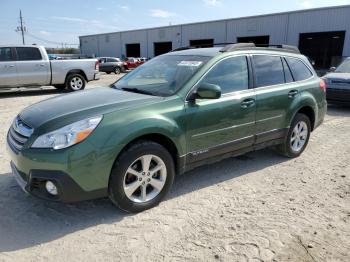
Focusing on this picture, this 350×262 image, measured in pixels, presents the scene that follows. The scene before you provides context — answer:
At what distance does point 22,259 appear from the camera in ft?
9.14

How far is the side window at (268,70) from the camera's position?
4.64 meters

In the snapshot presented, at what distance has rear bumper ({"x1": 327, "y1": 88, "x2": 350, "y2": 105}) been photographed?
32.6 feet

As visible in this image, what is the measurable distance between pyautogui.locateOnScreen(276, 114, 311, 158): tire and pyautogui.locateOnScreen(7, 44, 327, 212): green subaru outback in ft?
0.09

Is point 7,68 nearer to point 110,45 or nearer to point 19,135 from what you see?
point 19,135

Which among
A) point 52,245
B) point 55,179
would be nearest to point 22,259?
point 52,245

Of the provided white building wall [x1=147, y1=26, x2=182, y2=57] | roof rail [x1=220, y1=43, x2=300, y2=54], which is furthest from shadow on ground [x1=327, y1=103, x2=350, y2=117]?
white building wall [x1=147, y1=26, x2=182, y2=57]

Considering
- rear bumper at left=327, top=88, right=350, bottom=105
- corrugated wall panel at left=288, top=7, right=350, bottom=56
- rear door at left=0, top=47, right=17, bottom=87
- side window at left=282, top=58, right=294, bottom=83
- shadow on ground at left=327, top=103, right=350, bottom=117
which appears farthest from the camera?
corrugated wall panel at left=288, top=7, right=350, bottom=56

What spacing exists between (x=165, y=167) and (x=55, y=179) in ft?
3.79

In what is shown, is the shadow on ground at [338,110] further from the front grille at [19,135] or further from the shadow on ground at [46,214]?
the front grille at [19,135]

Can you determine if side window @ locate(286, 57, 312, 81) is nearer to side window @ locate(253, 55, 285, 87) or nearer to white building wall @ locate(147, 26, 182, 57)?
side window @ locate(253, 55, 285, 87)

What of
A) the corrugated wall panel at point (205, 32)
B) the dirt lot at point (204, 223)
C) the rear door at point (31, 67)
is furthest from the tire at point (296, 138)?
the corrugated wall panel at point (205, 32)

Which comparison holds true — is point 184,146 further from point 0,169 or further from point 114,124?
point 0,169

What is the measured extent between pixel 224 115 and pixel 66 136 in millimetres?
1912

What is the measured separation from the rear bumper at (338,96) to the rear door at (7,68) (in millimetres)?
10518
